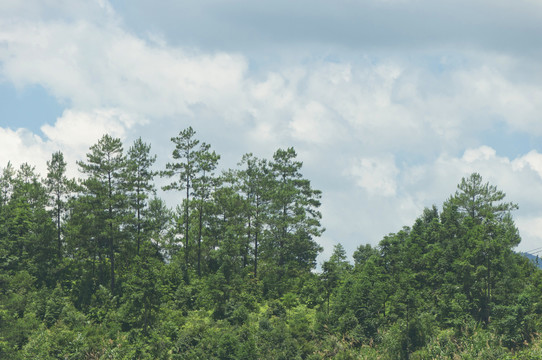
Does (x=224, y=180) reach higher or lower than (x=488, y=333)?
higher

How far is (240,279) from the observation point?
54.0m

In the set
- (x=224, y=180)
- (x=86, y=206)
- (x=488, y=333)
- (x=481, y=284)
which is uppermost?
(x=224, y=180)

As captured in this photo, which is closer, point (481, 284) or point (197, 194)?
point (481, 284)

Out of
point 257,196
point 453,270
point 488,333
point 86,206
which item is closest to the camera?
point 488,333

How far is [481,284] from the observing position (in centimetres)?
5078

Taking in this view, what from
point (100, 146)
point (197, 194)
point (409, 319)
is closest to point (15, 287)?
point (100, 146)

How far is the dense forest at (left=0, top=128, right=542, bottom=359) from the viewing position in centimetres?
4619

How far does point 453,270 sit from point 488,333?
8.42 m

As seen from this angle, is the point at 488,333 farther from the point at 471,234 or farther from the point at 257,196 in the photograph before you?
the point at 257,196

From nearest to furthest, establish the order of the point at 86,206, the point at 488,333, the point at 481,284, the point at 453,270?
the point at 488,333
the point at 481,284
the point at 453,270
the point at 86,206

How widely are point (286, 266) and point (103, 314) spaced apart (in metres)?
23.0

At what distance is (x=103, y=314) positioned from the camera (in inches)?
2115

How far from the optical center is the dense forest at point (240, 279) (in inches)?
1818

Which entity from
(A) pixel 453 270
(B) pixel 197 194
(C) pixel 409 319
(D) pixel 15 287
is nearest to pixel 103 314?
(D) pixel 15 287
